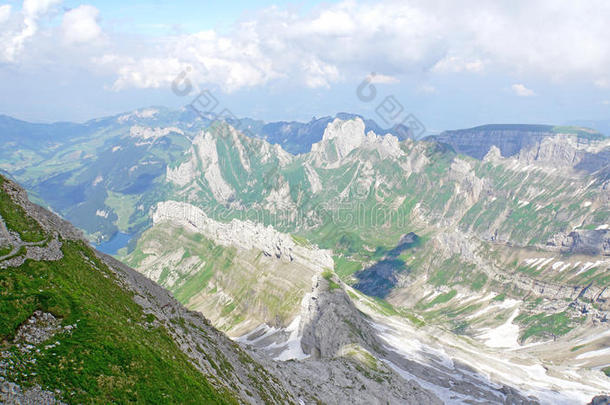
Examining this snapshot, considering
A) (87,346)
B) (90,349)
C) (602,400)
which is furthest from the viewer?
(602,400)

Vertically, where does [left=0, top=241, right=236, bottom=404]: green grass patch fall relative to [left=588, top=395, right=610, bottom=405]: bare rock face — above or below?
above

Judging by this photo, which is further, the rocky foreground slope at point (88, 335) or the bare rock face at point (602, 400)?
the bare rock face at point (602, 400)

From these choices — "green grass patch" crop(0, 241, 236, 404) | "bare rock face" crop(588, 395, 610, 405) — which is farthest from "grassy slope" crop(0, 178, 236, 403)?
"bare rock face" crop(588, 395, 610, 405)

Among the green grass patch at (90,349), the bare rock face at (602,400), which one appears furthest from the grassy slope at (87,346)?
the bare rock face at (602,400)

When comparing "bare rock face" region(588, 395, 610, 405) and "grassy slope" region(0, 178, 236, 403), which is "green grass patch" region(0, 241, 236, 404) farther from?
"bare rock face" region(588, 395, 610, 405)

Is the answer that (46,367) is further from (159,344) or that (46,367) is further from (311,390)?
(311,390)

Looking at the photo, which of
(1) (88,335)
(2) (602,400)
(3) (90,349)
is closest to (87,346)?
(3) (90,349)

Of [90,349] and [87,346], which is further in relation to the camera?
[87,346]

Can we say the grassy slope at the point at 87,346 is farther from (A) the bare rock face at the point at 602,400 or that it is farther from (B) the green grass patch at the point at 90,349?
(A) the bare rock face at the point at 602,400

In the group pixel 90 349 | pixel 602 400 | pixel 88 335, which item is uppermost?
pixel 88 335

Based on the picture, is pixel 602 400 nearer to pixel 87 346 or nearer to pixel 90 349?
pixel 90 349

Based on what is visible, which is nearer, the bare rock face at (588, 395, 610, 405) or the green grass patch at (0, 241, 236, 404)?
the green grass patch at (0, 241, 236, 404)

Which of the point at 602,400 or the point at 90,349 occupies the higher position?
the point at 90,349

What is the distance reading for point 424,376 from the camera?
627ft
